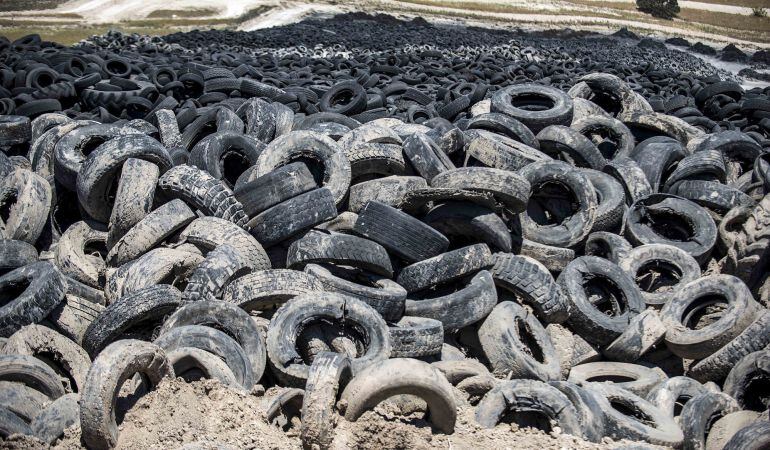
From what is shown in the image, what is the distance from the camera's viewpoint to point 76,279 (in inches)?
272

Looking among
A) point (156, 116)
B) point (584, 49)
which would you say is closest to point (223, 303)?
point (156, 116)

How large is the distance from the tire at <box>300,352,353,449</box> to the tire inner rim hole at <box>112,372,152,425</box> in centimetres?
123

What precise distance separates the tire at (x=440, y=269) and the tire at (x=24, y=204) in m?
3.91

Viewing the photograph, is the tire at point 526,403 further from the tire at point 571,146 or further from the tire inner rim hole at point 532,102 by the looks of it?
the tire inner rim hole at point 532,102

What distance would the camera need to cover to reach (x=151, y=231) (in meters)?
6.72

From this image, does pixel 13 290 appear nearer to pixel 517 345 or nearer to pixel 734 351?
pixel 517 345

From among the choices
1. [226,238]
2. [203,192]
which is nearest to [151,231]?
[203,192]

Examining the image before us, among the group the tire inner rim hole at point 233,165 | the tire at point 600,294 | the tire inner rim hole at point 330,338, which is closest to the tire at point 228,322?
the tire inner rim hole at point 330,338

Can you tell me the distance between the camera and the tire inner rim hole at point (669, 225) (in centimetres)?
848

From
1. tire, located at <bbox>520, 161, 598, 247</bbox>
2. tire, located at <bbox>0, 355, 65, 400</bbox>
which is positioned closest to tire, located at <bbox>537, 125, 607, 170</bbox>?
tire, located at <bbox>520, 161, 598, 247</bbox>

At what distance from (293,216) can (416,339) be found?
68.8 inches

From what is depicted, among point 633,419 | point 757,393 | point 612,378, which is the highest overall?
point 633,419

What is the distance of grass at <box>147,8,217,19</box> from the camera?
40.7 m

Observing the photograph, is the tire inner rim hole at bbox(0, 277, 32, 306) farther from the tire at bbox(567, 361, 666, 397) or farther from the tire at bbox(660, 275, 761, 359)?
the tire at bbox(660, 275, 761, 359)
